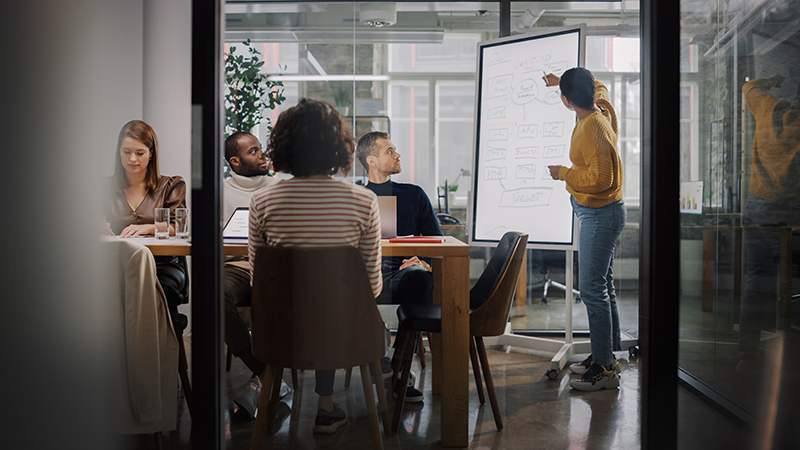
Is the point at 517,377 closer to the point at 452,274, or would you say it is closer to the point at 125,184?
the point at 452,274

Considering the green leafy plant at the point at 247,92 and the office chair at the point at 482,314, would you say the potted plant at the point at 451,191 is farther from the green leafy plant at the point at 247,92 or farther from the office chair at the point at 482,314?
the green leafy plant at the point at 247,92

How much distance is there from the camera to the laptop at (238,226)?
158 cm

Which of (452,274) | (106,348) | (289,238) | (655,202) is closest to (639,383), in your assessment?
(655,202)

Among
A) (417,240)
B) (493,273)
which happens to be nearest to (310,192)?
(417,240)

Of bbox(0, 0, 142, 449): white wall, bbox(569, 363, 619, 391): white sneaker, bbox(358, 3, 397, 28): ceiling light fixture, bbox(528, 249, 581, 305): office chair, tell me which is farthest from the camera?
bbox(528, 249, 581, 305): office chair

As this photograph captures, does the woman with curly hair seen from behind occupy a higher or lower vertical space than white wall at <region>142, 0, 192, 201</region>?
lower

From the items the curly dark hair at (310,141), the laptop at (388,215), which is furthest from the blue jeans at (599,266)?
the curly dark hair at (310,141)

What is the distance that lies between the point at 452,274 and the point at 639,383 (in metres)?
0.74

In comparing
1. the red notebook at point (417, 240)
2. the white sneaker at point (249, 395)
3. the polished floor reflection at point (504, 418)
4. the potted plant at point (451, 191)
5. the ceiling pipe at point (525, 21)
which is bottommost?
the polished floor reflection at point (504, 418)

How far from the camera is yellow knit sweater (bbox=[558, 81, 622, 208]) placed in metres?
2.56

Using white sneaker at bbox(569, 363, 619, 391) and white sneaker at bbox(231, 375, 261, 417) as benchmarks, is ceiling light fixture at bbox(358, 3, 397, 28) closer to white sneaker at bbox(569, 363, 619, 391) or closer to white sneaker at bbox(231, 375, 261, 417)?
white sneaker at bbox(231, 375, 261, 417)

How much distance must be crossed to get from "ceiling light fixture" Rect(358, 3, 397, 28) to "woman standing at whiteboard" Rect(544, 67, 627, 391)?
1.15 metres

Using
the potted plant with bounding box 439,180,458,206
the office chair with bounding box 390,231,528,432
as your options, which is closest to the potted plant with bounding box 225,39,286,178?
the office chair with bounding box 390,231,528,432

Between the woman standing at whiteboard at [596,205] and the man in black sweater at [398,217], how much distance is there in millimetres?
1169
